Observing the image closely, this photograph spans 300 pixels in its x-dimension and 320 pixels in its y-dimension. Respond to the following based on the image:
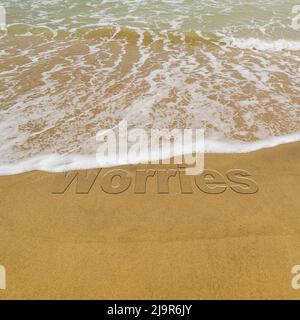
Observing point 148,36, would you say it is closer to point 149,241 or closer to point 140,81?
point 140,81

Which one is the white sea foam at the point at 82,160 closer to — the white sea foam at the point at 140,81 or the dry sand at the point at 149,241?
the white sea foam at the point at 140,81

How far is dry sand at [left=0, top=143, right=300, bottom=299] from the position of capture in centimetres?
210

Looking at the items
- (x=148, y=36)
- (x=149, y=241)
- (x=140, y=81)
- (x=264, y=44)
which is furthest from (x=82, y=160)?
(x=264, y=44)

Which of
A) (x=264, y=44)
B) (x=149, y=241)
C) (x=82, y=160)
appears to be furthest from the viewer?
(x=264, y=44)

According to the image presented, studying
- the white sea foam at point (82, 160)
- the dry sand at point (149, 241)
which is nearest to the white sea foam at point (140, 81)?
the white sea foam at point (82, 160)

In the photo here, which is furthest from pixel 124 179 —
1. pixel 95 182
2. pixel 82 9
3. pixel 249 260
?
pixel 82 9

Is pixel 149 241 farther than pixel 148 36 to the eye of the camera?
No

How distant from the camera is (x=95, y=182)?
118 inches

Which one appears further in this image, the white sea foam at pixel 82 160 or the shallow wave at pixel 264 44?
the shallow wave at pixel 264 44

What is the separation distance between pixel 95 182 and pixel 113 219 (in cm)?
53

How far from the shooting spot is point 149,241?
7.88ft

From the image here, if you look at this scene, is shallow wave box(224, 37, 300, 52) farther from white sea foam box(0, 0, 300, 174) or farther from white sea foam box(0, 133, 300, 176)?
white sea foam box(0, 133, 300, 176)

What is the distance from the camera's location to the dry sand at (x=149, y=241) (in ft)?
6.89

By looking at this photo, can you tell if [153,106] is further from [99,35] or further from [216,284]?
[99,35]
